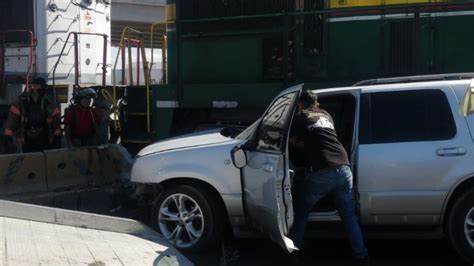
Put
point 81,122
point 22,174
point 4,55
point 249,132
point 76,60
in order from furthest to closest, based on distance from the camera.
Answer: point 76,60 → point 4,55 → point 81,122 → point 22,174 → point 249,132

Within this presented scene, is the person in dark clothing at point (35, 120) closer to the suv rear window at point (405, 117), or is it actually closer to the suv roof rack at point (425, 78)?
the suv roof rack at point (425, 78)

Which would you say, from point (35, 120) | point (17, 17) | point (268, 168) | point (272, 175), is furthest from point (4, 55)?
point (272, 175)

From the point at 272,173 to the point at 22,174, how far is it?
13.9 ft

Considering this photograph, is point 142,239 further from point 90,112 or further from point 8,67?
point 8,67

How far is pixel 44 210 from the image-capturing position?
5680 mm

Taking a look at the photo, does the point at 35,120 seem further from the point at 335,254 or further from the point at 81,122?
the point at 335,254

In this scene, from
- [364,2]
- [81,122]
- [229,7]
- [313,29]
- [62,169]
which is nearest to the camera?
[364,2]

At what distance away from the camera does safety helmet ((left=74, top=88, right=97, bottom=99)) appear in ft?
31.2

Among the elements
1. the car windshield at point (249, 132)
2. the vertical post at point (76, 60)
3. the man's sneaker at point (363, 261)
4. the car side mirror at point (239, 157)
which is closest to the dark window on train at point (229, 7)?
the vertical post at point (76, 60)

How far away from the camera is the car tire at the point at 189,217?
233 inches

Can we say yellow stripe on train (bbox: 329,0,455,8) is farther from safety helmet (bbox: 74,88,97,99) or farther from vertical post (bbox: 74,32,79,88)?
vertical post (bbox: 74,32,79,88)

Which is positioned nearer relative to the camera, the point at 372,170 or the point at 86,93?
the point at 372,170

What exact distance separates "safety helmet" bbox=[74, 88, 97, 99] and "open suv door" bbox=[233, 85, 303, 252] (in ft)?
15.2

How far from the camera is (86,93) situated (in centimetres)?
962
